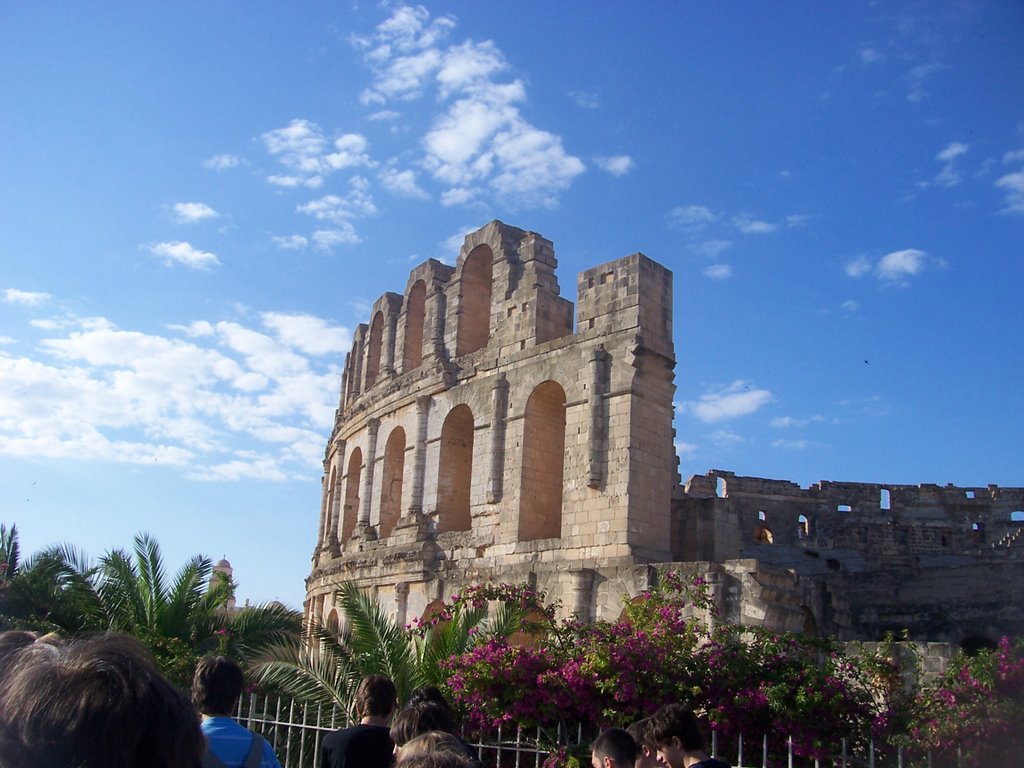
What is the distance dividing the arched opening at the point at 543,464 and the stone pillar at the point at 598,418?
1.50 metres

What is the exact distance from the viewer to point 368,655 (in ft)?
35.4

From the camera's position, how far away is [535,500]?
17266 millimetres

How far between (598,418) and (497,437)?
2.52 metres

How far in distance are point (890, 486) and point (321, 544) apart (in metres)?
20.0

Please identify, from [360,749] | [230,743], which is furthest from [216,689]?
[360,749]

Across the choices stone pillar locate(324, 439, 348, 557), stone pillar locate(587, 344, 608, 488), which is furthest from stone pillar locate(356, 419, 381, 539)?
stone pillar locate(587, 344, 608, 488)

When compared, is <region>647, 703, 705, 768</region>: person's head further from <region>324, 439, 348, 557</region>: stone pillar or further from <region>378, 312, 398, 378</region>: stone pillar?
<region>324, 439, 348, 557</region>: stone pillar

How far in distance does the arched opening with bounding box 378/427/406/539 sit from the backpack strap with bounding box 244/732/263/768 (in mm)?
16870

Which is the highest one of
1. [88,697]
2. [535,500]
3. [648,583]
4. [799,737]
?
[535,500]

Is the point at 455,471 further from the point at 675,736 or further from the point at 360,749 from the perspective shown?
the point at 675,736

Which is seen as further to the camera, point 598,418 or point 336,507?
point 336,507

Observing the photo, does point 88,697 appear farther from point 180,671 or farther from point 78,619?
point 78,619

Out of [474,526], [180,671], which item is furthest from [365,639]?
[474,526]

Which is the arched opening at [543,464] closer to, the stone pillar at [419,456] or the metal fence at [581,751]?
the stone pillar at [419,456]
